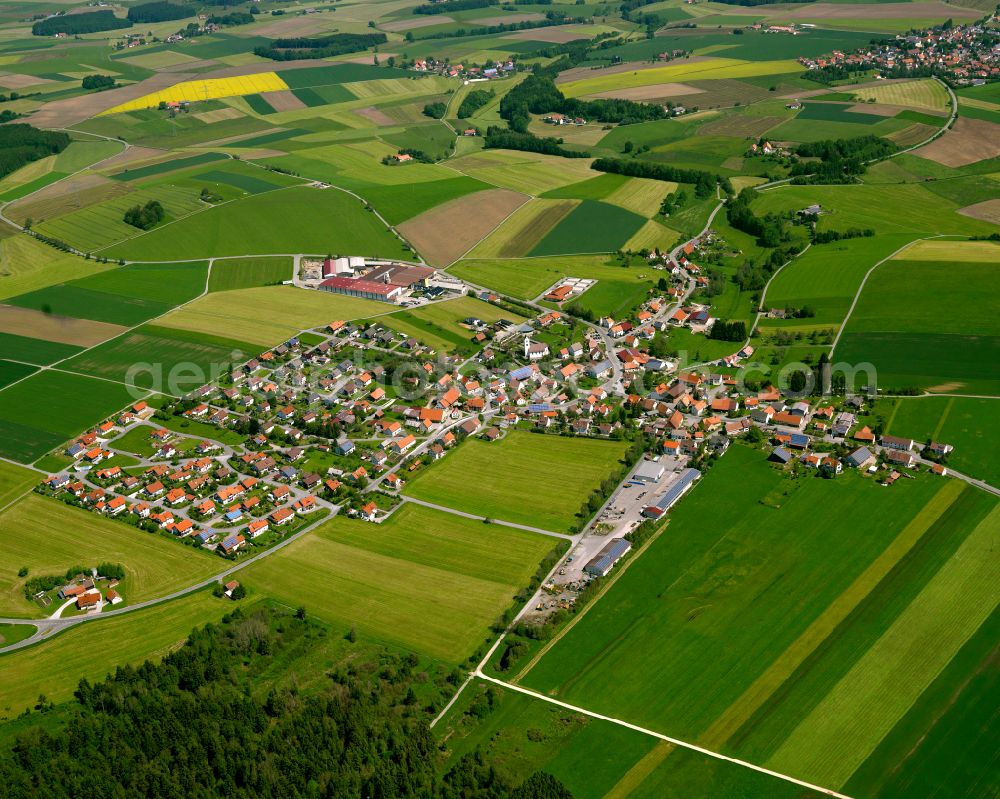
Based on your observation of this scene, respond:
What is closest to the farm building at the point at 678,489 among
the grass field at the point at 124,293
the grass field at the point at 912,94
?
the grass field at the point at 124,293

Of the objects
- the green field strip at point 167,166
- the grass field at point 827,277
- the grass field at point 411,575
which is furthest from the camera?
the green field strip at point 167,166

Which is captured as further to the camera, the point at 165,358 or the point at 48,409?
the point at 165,358

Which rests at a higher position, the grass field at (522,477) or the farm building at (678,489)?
the farm building at (678,489)

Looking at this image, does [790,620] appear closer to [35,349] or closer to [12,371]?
[12,371]

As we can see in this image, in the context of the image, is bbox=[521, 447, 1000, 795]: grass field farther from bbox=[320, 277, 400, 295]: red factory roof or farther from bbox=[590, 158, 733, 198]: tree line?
bbox=[590, 158, 733, 198]: tree line

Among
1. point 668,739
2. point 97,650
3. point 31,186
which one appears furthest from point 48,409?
point 31,186

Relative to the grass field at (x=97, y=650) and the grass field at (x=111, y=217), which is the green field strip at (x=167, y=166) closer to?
the grass field at (x=111, y=217)
